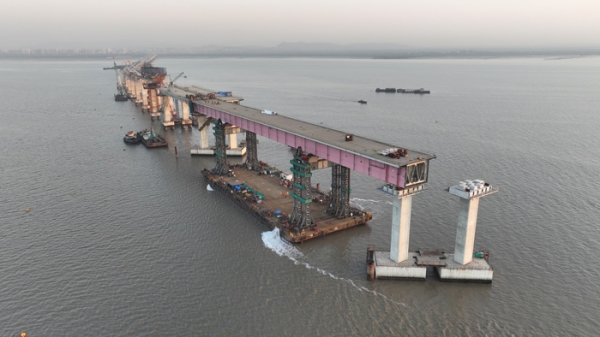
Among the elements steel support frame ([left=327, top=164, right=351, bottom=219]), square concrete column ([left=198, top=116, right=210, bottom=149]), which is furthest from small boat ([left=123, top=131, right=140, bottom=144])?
steel support frame ([left=327, top=164, right=351, bottom=219])

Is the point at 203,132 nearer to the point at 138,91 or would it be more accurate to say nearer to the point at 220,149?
the point at 220,149

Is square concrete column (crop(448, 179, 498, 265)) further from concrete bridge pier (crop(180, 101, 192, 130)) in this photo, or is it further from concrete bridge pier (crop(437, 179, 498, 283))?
concrete bridge pier (crop(180, 101, 192, 130))

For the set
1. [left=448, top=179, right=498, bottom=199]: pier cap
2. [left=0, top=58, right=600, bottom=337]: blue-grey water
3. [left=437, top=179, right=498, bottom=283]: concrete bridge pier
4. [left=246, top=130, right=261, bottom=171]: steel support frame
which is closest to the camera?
[left=0, top=58, right=600, bottom=337]: blue-grey water

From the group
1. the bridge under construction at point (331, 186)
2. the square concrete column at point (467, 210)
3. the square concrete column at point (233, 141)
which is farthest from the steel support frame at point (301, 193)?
the square concrete column at point (233, 141)

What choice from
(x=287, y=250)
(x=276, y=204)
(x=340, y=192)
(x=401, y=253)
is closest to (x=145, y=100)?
(x=276, y=204)

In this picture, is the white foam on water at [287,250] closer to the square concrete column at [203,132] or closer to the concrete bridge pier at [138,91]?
the square concrete column at [203,132]

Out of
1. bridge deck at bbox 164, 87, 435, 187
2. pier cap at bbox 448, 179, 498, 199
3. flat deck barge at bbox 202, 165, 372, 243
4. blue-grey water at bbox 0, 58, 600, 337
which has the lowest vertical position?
blue-grey water at bbox 0, 58, 600, 337
